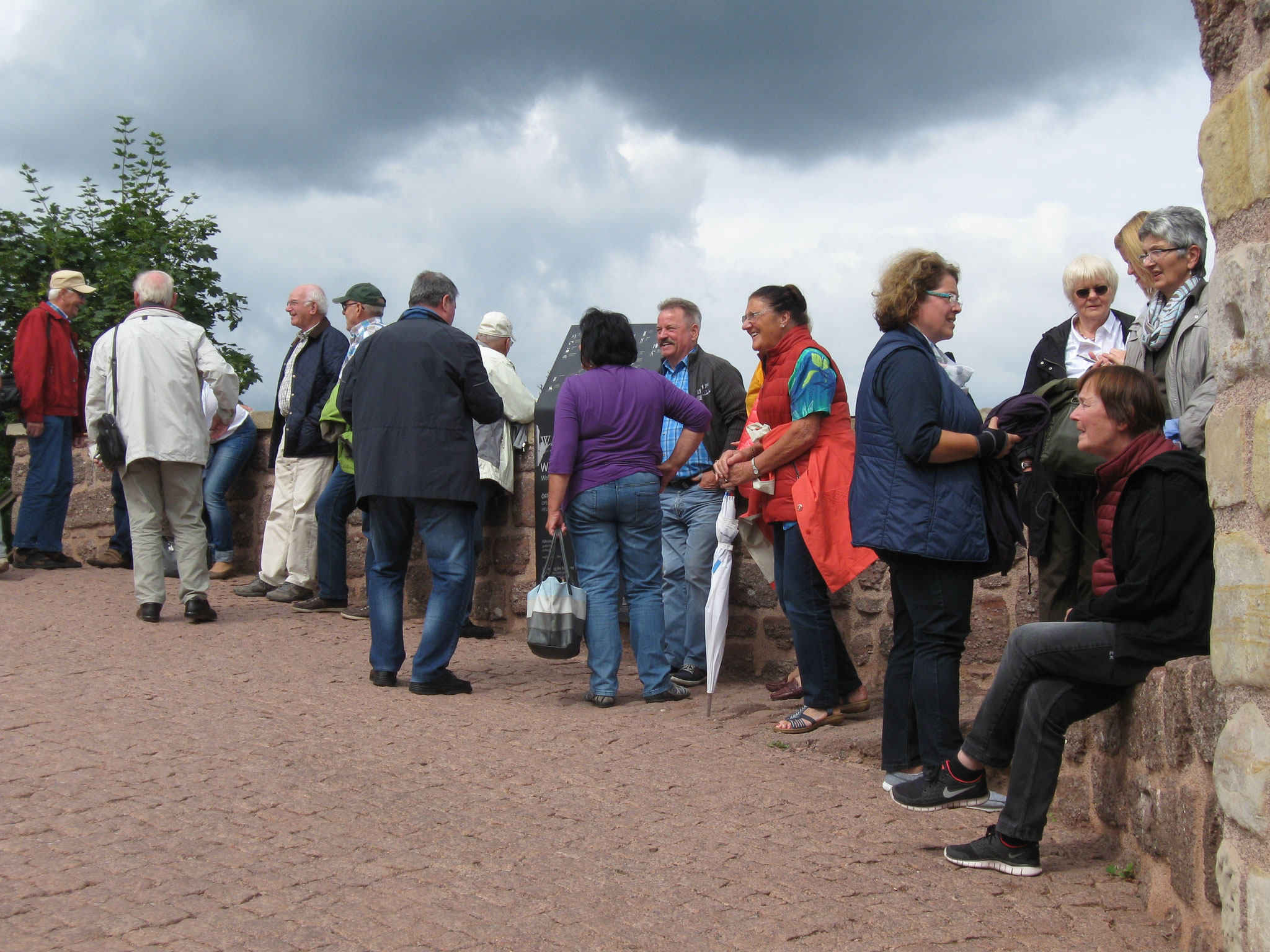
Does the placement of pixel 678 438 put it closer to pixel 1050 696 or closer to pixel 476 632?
pixel 476 632

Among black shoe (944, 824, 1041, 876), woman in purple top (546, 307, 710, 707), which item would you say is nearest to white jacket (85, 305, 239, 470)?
woman in purple top (546, 307, 710, 707)

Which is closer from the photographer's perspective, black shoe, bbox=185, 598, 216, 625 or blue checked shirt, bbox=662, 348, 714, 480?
blue checked shirt, bbox=662, 348, 714, 480

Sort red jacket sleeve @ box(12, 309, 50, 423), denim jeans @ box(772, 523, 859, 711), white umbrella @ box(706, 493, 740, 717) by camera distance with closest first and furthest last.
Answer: denim jeans @ box(772, 523, 859, 711)
white umbrella @ box(706, 493, 740, 717)
red jacket sleeve @ box(12, 309, 50, 423)

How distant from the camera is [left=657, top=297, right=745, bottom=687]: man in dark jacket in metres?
6.29

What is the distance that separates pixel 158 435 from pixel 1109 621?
5474 mm

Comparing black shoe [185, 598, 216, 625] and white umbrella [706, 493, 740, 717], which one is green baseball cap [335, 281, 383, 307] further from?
Result: white umbrella [706, 493, 740, 717]

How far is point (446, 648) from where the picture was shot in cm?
573

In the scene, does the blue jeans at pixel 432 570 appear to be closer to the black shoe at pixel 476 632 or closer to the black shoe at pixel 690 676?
the black shoe at pixel 690 676

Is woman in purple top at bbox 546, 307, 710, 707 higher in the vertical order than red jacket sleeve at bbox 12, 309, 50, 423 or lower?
lower

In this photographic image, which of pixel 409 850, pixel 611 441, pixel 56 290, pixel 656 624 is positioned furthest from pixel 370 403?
pixel 56 290

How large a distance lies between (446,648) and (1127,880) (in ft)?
10.7

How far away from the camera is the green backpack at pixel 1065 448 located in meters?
3.92

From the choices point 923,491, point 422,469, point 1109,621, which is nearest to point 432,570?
point 422,469

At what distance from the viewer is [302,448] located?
7.77 m
